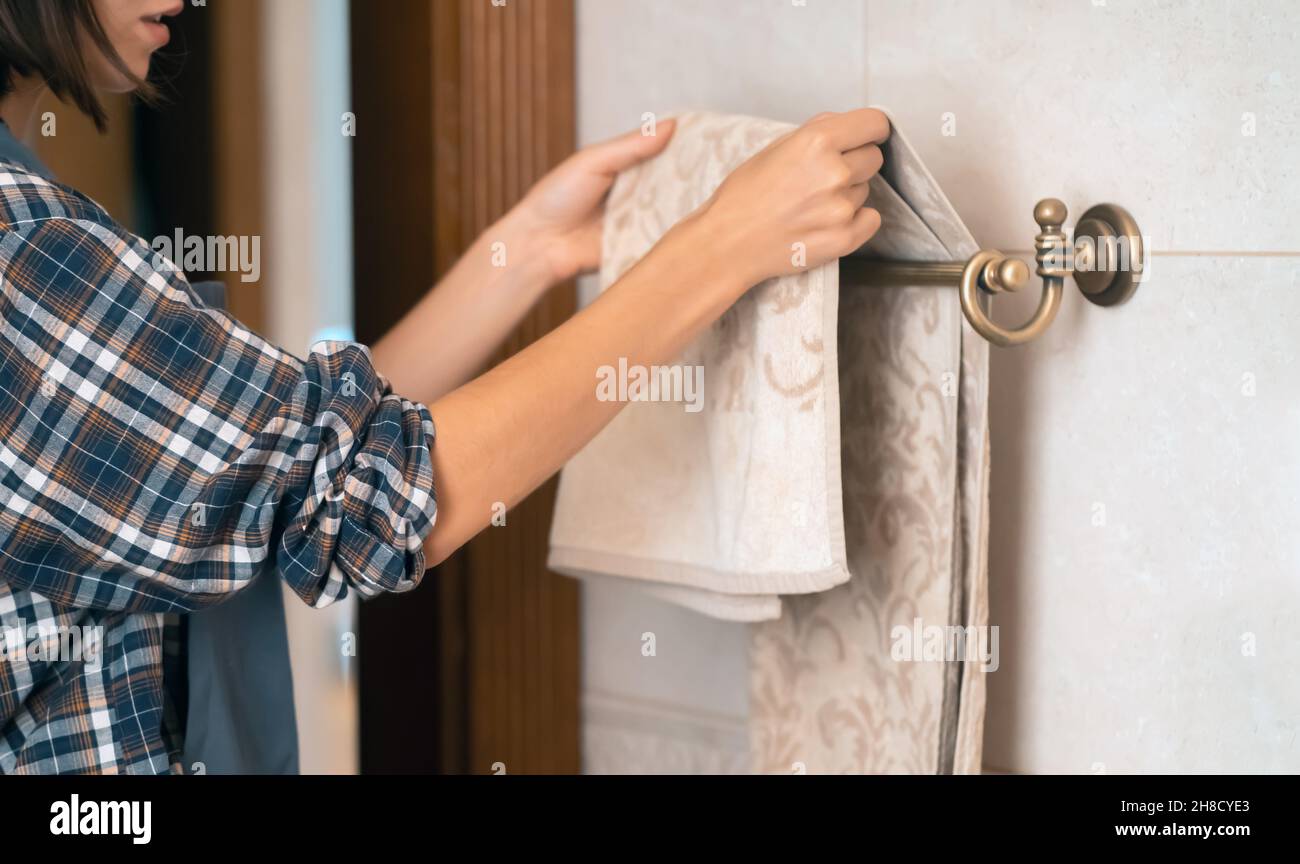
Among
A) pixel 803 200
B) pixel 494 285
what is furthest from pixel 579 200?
pixel 803 200

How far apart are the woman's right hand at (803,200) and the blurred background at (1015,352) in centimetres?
12

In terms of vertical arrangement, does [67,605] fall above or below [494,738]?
above

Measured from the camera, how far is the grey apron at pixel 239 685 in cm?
72

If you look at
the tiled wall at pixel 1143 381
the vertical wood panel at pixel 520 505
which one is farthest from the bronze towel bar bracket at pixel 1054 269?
the vertical wood panel at pixel 520 505

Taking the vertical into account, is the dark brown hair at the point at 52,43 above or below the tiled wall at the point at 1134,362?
above

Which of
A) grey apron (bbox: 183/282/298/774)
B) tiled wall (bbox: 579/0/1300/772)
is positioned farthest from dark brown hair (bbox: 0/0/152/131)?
tiled wall (bbox: 579/0/1300/772)

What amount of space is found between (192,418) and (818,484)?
34cm

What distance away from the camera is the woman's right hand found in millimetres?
637

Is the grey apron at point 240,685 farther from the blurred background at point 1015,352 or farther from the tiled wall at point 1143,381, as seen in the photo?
the tiled wall at point 1143,381

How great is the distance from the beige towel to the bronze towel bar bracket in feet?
0.11
